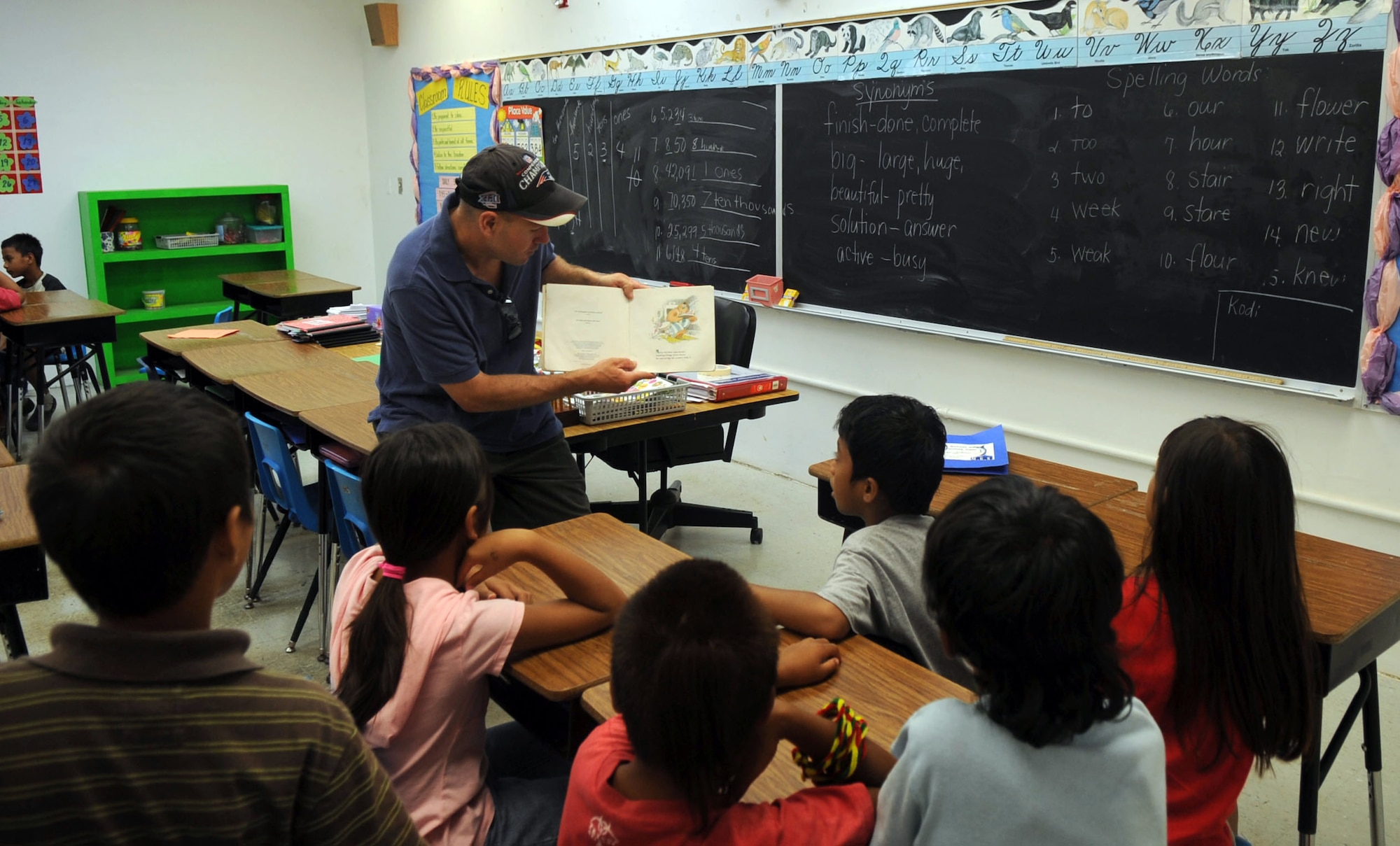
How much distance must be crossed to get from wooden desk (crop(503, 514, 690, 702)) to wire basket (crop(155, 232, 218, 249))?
613cm

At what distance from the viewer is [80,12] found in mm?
6965

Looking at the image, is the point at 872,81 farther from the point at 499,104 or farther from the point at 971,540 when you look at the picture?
the point at 971,540

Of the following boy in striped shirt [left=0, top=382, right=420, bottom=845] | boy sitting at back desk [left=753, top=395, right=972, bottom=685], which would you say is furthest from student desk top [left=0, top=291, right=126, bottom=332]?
boy in striped shirt [left=0, top=382, right=420, bottom=845]

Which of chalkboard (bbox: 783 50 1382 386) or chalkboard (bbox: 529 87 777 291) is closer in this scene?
chalkboard (bbox: 783 50 1382 386)

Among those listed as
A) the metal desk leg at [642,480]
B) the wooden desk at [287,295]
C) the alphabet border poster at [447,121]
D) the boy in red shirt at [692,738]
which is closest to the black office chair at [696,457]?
the metal desk leg at [642,480]

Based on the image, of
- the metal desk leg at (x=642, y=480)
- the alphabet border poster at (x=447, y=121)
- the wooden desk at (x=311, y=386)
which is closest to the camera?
the wooden desk at (x=311, y=386)

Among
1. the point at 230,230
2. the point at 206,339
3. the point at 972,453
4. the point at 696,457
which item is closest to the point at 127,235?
the point at 230,230

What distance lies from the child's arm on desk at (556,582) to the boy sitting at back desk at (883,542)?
10.6 inches

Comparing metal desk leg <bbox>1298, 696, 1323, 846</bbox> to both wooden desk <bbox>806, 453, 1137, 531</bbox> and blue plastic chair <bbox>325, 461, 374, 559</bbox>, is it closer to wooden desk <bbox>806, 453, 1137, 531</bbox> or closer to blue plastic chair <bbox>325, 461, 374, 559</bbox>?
wooden desk <bbox>806, 453, 1137, 531</bbox>

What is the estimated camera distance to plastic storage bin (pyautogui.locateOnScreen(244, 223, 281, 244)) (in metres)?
7.71

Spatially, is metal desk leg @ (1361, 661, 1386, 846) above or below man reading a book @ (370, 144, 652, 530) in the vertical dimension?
below

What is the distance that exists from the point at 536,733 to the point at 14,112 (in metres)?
6.94

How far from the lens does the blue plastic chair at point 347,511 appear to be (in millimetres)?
2709

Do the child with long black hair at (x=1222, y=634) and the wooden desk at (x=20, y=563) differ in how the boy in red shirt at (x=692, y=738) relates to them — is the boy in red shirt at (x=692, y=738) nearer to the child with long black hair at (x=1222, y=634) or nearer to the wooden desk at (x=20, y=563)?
the child with long black hair at (x=1222, y=634)
